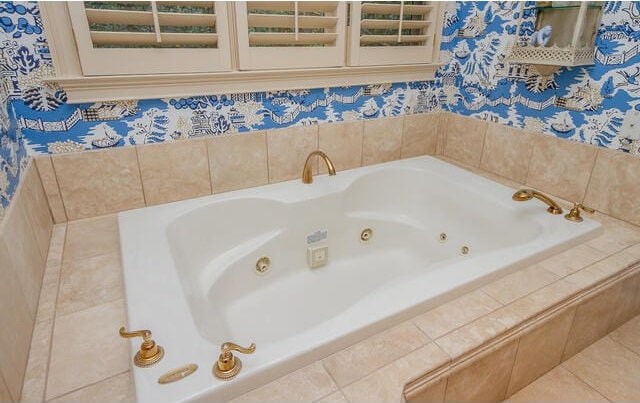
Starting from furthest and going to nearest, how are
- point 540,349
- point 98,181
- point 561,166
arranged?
point 561,166 → point 98,181 → point 540,349

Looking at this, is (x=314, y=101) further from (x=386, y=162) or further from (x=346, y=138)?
(x=386, y=162)

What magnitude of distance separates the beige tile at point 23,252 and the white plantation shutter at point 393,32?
1.41 metres

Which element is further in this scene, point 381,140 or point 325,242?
point 381,140

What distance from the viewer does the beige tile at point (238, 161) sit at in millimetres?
1648

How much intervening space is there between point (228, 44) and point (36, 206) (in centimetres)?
90

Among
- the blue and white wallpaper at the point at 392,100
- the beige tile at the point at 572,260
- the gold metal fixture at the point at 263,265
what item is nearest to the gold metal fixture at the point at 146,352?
the blue and white wallpaper at the point at 392,100

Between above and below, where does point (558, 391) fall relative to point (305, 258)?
below

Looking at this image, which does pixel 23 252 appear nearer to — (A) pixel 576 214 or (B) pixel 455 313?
(B) pixel 455 313

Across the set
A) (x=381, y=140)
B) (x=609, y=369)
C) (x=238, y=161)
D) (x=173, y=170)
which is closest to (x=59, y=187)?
(x=173, y=170)

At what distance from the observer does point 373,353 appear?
917 mm

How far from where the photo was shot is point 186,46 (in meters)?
→ 1.50

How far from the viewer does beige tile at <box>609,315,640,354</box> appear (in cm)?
140

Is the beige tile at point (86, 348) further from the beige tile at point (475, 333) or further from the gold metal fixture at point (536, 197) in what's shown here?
the gold metal fixture at point (536, 197)

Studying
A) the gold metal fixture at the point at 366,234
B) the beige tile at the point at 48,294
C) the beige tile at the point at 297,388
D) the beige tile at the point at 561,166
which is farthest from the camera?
the gold metal fixture at the point at 366,234
